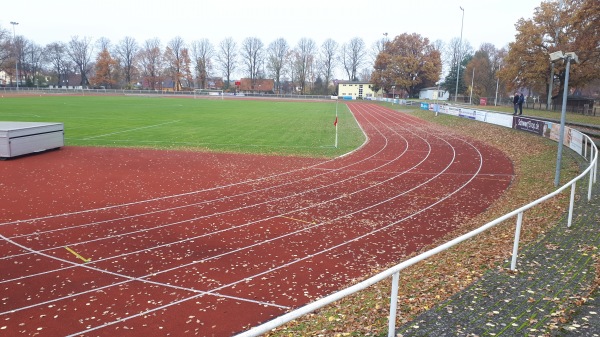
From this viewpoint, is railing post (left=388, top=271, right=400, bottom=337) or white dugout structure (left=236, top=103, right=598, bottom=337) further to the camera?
railing post (left=388, top=271, right=400, bottom=337)

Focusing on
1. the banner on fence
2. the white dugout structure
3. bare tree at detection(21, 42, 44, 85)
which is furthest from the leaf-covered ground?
bare tree at detection(21, 42, 44, 85)

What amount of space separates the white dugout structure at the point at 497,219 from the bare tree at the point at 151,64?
101430mm

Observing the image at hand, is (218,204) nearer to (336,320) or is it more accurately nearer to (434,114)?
(336,320)

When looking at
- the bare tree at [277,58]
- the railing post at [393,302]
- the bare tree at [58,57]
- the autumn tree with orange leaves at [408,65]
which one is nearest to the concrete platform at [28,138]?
the railing post at [393,302]

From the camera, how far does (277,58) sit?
136000mm

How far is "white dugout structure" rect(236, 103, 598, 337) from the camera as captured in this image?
365cm

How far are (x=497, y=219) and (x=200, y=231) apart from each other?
25.1 feet

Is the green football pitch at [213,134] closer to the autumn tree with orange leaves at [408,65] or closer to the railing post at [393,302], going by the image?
the railing post at [393,302]

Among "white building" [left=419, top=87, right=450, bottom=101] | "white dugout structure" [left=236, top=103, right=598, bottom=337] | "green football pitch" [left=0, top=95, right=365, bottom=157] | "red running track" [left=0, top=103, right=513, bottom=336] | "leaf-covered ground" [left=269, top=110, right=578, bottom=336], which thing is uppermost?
"white building" [left=419, top=87, right=450, bottom=101]

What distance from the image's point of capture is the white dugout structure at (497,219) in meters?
3.65

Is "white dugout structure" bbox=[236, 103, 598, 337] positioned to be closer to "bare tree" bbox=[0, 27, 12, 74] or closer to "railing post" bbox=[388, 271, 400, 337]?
"railing post" bbox=[388, 271, 400, 337]

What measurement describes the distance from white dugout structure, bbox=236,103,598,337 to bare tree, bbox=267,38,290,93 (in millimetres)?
88254

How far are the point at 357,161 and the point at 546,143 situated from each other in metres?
11.9

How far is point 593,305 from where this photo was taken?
5.76m
